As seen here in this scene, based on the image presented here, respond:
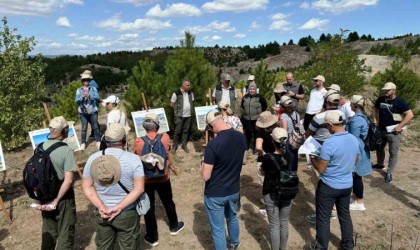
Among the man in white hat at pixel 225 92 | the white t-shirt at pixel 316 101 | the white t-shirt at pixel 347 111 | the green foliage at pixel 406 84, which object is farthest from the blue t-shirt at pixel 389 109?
the green foliage at pixel 406 84

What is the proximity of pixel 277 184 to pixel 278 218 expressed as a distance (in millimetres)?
489

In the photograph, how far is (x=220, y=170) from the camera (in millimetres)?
3332

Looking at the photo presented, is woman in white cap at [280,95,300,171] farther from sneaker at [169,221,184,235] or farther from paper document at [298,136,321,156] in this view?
sneaker at [169,221,184,235]

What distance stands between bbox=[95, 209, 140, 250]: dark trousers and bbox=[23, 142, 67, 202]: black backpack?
77cm

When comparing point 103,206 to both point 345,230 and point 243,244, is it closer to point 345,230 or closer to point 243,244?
point 243,244

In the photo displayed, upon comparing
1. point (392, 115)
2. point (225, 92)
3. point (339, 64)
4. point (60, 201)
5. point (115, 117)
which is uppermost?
point (339, 64)

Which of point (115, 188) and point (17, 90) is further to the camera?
point (17, 90)

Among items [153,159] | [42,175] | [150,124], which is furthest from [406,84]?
[42,175]

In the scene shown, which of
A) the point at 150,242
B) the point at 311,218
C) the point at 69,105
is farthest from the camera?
the point at 69,105

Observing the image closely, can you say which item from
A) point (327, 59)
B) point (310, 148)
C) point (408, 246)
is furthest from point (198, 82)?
point (408, 246)

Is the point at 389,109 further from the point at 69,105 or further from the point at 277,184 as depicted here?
the point at 69,105

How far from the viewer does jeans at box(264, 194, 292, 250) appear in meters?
3.56

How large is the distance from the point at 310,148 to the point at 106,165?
2.30m

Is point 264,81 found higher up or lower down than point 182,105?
higher up
